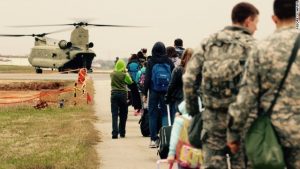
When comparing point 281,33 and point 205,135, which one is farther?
point 205,135

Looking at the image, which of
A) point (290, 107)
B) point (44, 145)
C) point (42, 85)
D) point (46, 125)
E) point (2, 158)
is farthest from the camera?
point (42, 85)

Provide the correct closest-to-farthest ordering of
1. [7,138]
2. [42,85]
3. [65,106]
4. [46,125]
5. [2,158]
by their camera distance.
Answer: [2,158]
[7,138]
[46,125]
[65,106]
[42,85]

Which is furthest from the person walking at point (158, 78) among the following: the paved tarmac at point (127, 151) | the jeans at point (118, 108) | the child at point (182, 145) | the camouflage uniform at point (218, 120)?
the camouflage uniform at point (218, 120)

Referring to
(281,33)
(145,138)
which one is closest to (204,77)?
(281,33)

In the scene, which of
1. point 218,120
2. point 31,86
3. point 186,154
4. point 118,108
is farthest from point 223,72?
point 31,86

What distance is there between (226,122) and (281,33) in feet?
2.55

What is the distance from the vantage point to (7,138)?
15375 millimetres

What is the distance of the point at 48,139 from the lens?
15023mm

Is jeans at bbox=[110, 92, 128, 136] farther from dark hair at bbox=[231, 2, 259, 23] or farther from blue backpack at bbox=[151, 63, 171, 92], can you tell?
dark hair at bbox=[231, 2, 259, 23]

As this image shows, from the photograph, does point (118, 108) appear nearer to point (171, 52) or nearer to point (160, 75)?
point (171, 52)

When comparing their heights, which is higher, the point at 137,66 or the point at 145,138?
the point at 137,66

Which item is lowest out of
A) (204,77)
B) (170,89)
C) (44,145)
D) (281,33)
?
(44,145)

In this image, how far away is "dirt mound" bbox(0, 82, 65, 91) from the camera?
47000 millimetres

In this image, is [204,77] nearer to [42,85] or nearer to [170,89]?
[170,89]
